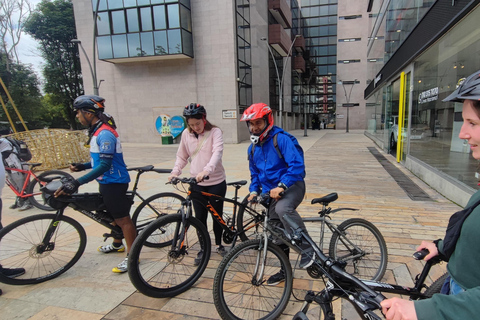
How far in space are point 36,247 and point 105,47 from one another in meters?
21.7

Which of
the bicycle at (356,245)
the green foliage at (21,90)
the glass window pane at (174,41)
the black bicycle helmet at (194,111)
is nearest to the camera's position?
the bicycle at (356,245)

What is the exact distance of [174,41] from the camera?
1964 centimetres

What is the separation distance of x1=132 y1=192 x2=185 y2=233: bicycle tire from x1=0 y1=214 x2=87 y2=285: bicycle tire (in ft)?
2.39

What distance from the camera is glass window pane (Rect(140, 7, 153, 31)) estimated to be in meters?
19.8

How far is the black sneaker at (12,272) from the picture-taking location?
2918mm

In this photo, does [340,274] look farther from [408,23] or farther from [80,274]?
[408,23]

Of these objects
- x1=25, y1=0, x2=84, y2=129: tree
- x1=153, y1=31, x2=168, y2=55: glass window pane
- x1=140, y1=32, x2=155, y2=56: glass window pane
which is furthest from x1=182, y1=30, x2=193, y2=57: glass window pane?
x1=25, y1=0, x2=84, y2=129: tree

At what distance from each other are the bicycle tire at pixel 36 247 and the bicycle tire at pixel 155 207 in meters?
0.73

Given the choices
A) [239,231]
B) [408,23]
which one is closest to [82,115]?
[239,231]

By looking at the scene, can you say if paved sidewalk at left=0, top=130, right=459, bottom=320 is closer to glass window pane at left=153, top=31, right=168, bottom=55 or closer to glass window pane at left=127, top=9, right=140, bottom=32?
glass window pane at left=153, top=31, right=168, bottom=55

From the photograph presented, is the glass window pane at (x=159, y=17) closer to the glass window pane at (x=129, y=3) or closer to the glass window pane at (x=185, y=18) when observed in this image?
the glass window pane at (x=185, y=18)

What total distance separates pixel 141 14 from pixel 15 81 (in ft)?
79.9

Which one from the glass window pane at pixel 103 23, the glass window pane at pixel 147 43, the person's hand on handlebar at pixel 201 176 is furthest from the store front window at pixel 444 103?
the glass window pane at pixel 103 23

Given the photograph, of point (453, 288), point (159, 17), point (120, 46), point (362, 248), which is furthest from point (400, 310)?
point (120, 46)
